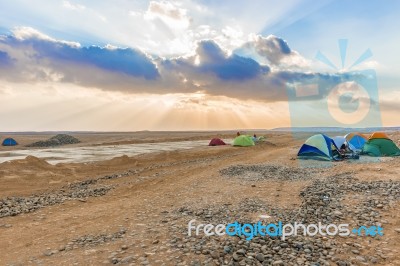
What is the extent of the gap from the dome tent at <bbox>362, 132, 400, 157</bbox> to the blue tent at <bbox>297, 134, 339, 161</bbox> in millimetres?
4535

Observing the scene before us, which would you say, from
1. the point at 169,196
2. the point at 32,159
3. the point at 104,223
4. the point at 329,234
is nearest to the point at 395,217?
the point at 329,234

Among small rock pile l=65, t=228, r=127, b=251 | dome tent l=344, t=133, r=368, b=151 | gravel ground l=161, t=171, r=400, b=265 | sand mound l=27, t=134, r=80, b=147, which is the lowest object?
gravel ground l=161, t=171, r=400, b=265

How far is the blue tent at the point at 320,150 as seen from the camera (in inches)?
1022

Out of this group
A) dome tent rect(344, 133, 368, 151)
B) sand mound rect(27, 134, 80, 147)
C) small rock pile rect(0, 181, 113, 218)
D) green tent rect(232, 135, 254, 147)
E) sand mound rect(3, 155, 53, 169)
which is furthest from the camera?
sand mound rect(27, 134, 80, 147)

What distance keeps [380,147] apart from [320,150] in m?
7.73

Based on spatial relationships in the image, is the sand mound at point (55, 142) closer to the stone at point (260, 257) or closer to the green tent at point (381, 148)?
the green tent at point (381, 148)

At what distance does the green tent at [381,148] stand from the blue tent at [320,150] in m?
4.52

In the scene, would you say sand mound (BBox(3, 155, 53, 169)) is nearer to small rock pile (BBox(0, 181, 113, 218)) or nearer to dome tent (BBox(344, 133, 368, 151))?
small rock pile (BBox(0, 181, 113, 218))

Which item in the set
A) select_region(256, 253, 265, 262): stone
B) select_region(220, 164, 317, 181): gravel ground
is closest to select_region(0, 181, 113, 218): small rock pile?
select_region(220, 164, 317, 181): gravel ground

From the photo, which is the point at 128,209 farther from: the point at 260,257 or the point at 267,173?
the point at 267,173

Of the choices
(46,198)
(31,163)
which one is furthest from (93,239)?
(31,163)

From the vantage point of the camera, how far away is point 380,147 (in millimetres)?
29109

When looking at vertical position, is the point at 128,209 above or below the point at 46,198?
below

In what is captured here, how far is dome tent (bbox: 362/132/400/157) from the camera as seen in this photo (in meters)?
28.7
